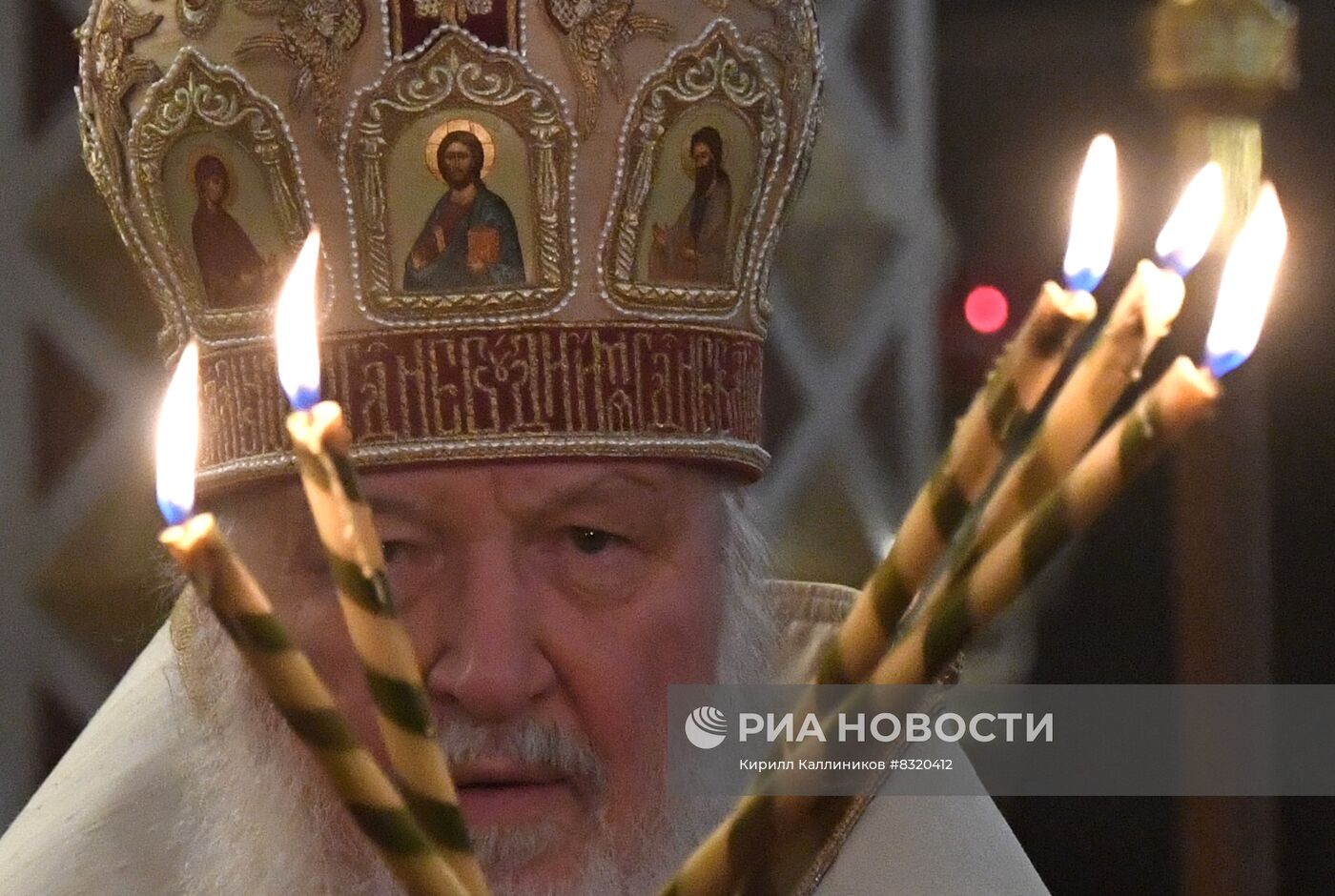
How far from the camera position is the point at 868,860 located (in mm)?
2512

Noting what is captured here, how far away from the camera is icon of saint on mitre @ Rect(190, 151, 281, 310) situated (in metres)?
2.37

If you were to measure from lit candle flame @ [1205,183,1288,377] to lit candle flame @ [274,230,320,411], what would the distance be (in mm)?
495

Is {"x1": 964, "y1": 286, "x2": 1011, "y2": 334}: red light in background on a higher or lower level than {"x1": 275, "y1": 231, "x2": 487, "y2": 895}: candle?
higher

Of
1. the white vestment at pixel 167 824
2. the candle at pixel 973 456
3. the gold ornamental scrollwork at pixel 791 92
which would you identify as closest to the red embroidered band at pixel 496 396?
the gold ornamental scrollwork at pixel 791 92

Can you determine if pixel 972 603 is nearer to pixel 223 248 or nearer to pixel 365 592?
pixel 365 592

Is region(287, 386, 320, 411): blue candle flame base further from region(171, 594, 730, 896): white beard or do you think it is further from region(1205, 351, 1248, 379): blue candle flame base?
region(171, 594, 730, 896): white beard

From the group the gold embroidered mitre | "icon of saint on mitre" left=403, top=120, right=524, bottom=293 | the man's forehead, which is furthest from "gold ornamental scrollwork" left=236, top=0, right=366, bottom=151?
the man's forehead

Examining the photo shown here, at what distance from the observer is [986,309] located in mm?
4195

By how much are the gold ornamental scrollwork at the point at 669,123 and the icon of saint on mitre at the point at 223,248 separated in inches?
13.0

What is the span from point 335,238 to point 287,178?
0.07 metres

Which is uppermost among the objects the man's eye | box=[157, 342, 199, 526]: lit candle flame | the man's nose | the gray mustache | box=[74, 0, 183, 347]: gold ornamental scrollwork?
box=[74, 0, 183, 347]: gold ornamental scrollwork

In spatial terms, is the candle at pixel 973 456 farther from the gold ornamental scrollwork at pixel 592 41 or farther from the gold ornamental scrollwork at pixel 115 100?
the gold ornamental scrollwork at pixel 115 100

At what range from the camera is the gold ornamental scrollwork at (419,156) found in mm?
2289

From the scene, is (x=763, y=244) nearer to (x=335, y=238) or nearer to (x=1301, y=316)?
(x=335, y=238)
